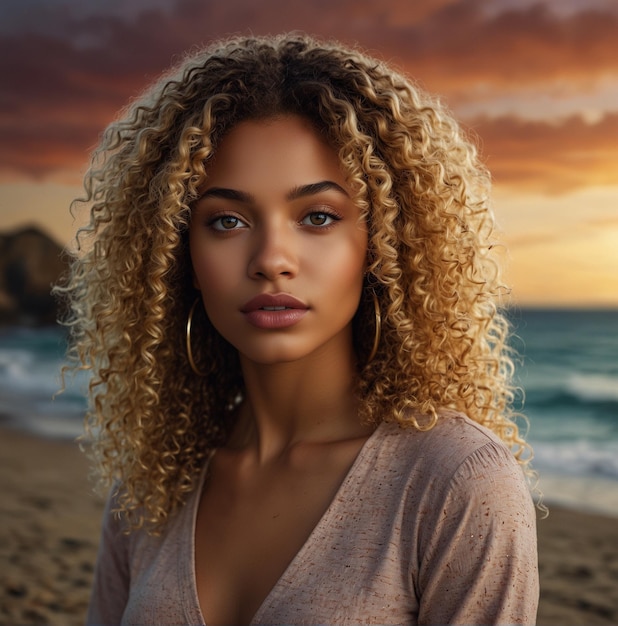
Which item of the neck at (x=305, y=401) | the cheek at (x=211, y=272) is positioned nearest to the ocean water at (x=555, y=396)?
the neck at (x=305, y=401)

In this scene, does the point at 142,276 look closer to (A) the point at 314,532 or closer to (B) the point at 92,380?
(B) the point at 92,380

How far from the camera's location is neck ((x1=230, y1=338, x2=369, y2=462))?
2.00m

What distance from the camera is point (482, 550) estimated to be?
154 centimetres

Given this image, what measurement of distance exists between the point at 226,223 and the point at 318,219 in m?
0.21

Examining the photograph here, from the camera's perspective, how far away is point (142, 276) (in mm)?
2178

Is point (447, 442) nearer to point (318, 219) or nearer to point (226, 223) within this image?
point (318, 219)

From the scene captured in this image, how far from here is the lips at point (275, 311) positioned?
1779mm

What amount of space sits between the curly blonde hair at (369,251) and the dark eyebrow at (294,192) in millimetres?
51

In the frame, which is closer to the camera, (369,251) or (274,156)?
(274,156)

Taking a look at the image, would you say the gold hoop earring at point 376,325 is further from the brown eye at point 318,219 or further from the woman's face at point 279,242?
the brown eye at point 318,219

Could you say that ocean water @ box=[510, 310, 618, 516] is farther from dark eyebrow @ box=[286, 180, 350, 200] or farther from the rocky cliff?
the rocky cliff

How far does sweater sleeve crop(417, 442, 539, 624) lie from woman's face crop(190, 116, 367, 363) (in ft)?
1.55

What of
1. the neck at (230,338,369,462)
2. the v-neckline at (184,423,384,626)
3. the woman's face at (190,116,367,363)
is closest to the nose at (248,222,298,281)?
the woman's face at (190,116,367,363)

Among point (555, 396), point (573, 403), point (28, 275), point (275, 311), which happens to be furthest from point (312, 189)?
point (28, 275)
